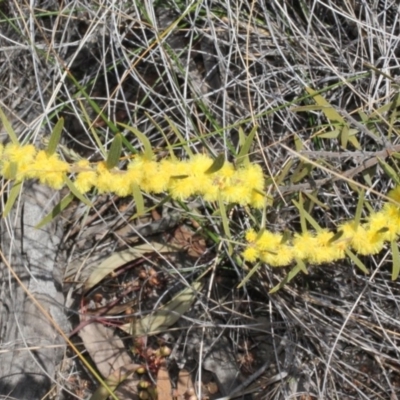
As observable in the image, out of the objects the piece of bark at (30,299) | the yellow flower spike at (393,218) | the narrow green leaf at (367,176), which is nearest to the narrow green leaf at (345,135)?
the narrow green leaf at (367,176)

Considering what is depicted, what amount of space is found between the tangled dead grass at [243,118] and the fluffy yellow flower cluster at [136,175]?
442mm

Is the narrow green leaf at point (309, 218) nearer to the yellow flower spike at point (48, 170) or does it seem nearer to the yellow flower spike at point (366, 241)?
the yellow flower spike at point (366, 241)

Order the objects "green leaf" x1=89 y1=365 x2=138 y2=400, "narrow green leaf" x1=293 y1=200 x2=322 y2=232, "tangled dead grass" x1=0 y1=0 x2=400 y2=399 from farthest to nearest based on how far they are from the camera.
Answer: "green leaf" x1=89 y1=365 x2=138 y2=400
"tangled dead grass" x1=0 y1=0 x2=400 y2=399
"narrow green leaf" x1=293 y1=200 x2=322 y2=232

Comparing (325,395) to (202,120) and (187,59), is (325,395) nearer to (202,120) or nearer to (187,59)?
(202,120)

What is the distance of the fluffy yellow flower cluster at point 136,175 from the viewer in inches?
42.2

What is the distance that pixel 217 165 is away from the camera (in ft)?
3.49

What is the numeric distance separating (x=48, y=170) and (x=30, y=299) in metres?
0.80

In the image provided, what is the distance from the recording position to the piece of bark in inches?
66.8

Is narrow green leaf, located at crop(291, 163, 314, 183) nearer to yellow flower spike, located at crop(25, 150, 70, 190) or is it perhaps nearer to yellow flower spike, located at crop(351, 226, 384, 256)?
yellow flower spike, located at crop(351, 226, 384, 256)

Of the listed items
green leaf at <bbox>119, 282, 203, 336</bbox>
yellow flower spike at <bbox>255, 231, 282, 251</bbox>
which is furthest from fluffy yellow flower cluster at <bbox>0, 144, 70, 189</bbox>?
green leaf at <bbox>119, 282, 203, 336</bbox>

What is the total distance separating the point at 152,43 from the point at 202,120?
0.27 m

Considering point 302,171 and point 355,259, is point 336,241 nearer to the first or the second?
point 355,259

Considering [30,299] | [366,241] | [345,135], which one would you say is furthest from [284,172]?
[30,299]

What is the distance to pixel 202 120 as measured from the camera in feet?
5.97
